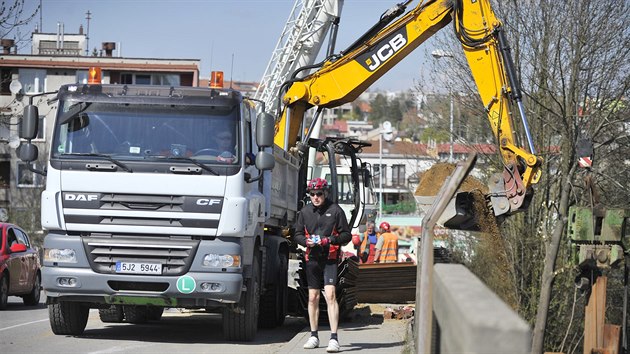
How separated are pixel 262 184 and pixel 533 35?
20.6ft

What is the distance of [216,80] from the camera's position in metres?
13.4

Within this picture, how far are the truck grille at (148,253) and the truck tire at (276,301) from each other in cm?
285

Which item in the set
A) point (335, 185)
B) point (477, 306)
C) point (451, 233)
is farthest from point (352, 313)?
point (477, 306)

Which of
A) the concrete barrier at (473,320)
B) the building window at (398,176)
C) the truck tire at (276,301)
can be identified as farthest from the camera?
the building window at (398,176)

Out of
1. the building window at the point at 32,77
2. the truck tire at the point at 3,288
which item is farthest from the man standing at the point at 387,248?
the building window at the point at 32,77

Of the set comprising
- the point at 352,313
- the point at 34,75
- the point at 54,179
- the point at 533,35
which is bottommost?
the point at 352,313

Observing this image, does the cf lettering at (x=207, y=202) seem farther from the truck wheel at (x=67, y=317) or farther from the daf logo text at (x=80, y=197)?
the truck wheel at (x=67, y=317)

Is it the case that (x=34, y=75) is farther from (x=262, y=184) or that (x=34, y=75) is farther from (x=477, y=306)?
(x=477, y=306)

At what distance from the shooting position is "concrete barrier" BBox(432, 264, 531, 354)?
3.20m

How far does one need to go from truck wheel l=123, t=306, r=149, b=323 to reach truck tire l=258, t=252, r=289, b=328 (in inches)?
72.8

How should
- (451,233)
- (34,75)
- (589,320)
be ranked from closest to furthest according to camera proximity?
1. (589,320)
2. (451,233)
3. (34,75)

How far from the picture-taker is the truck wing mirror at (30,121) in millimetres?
12672

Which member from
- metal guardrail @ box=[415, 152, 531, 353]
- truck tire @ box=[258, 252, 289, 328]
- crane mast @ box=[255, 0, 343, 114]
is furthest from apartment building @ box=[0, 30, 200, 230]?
metal guardrail @ box=[415, 152, 531, 353]

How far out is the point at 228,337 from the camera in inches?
524
